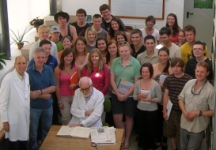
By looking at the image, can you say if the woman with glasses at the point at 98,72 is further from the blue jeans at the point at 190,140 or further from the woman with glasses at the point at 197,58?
the blue jeans at the point at 190,140

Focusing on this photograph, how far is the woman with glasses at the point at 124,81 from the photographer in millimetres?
5082

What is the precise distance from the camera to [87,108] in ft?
15.1

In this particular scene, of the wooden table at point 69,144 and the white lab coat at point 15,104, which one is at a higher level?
the white lab coat at point 15,104

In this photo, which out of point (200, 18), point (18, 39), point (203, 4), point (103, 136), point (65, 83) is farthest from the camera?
point (200, 18)

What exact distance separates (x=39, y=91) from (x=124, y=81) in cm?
123

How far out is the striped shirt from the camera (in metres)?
4.61

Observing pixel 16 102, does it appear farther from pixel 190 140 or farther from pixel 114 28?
pixel 114 28

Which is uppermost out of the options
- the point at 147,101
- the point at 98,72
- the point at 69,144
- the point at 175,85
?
the point at 98,72

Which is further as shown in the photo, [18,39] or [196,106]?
[18,39]

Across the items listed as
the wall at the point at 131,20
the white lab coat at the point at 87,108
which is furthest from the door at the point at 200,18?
the white lab coat at the point at 87,108

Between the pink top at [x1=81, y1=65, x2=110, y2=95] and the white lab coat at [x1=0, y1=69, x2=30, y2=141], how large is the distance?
3.50 feet

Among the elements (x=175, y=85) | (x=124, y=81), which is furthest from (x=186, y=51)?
(x=124, y=81)

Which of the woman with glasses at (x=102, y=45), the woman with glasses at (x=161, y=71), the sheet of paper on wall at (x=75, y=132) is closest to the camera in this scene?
the sheet of paper on wall at (x=75, y=132)

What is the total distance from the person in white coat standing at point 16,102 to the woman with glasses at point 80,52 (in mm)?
1152
